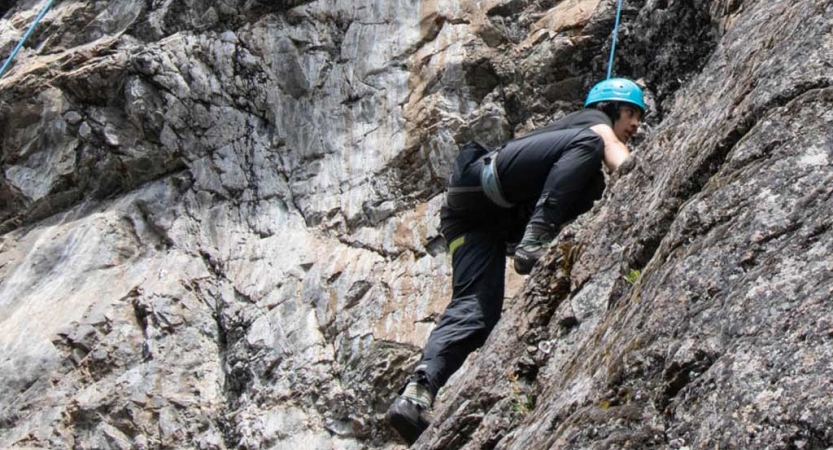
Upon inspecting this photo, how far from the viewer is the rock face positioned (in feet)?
11.0

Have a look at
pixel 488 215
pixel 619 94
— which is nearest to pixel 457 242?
pixel 488 215

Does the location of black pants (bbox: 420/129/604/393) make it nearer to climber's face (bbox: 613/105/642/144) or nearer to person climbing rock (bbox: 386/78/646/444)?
person climbing rock (bbox: 386/78/646/444)

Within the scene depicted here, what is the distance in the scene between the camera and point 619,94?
657 centimetres

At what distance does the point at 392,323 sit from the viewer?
323 inches

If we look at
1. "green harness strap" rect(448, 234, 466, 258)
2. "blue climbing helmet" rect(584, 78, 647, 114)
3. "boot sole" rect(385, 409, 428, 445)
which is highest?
"blue climbing helmet" rect(584, 78, 647, 114)

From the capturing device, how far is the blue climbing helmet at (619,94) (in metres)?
6.56

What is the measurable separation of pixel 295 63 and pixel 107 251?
8.00 feet

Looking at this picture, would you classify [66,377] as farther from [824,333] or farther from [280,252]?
[824,333]

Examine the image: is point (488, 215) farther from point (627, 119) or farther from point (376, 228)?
point (376, 228)

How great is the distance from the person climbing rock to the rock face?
0.27 m

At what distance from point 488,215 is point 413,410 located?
4.35 ft

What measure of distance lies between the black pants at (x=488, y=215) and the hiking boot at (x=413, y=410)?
0.21 ft

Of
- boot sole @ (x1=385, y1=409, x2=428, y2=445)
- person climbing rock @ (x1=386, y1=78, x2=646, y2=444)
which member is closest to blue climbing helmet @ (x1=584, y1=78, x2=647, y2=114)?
person climbing rock @ (x1=386, y1=78, x2=646, y2=444)

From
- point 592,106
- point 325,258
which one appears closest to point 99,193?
point 325,258
